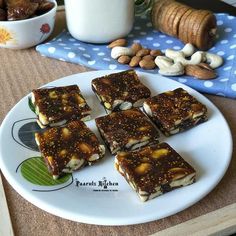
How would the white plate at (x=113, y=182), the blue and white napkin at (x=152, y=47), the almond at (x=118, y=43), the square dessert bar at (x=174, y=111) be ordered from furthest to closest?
the almond at (x=118, y=43)
the blue and white napkin at (x=152, y=47)
the square dessert bar at (x=174, y=111)
the white plate at (x=113, y=182)

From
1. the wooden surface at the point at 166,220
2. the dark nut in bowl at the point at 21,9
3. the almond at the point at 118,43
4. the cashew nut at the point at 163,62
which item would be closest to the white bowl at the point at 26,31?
the dark nut in bowl at the point at 21,9

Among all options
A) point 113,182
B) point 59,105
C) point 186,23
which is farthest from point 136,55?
point 113,182

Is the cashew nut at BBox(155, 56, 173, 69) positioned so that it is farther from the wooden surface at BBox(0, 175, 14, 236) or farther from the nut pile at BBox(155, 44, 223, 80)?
the wooden surface at BBox(0, 175, 14, 236)

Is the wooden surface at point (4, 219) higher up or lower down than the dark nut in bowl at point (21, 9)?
lower down

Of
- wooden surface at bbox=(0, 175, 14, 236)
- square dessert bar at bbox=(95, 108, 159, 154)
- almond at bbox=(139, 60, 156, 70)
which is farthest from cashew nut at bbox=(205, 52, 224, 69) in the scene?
wooden surface at bbox=(0, 175, 14, 236)

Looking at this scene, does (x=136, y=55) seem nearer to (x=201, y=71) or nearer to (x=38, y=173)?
(x=201, y=71)

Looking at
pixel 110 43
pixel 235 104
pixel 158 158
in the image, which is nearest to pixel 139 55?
pixel 110 43

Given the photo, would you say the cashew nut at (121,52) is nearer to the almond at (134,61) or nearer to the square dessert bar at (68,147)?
the almond at (134,61)
